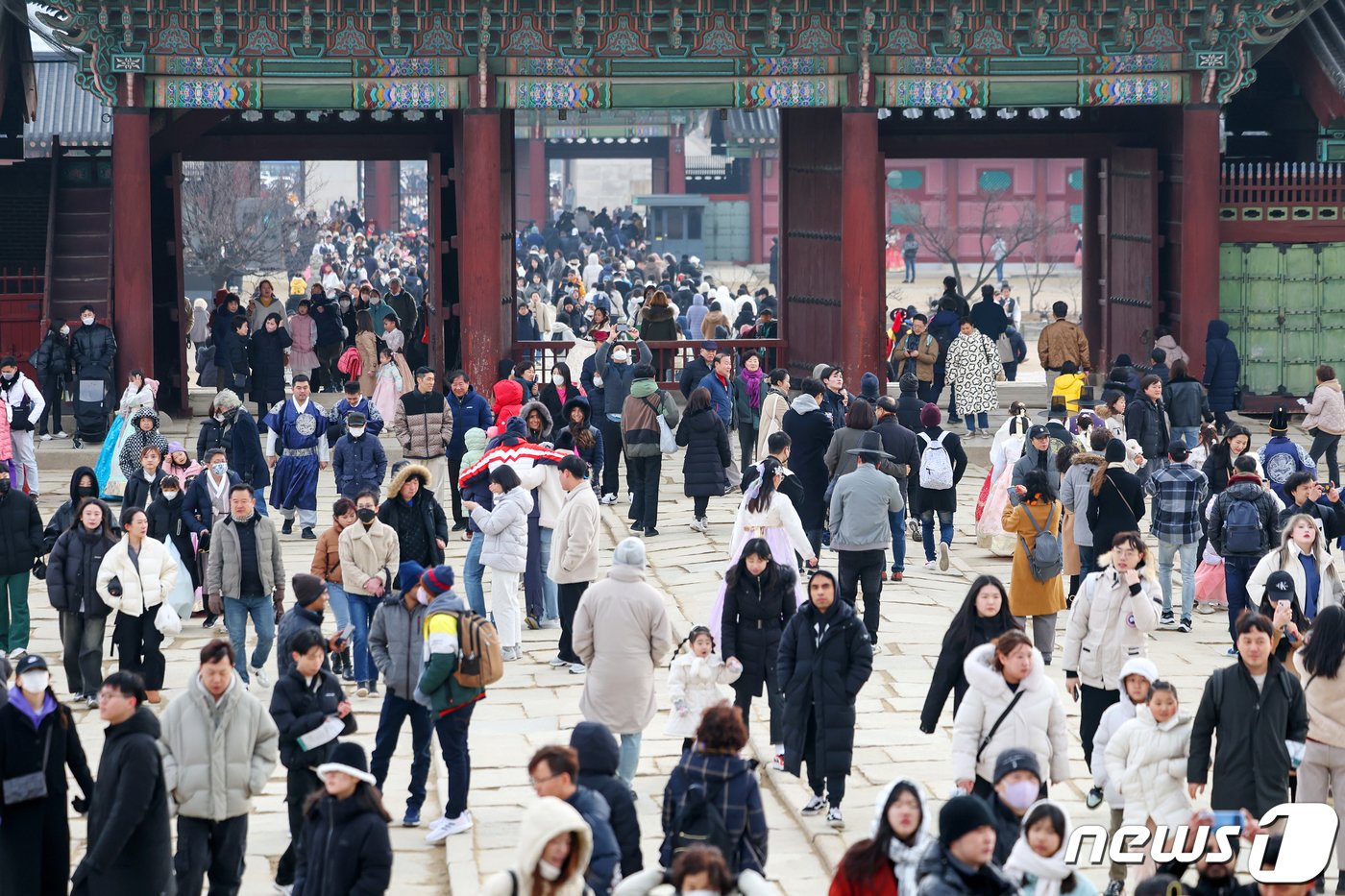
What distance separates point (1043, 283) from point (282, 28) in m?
33.1

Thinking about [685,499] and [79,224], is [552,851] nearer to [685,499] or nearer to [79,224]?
[685,499]

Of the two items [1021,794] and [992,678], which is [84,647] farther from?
[1021,794]

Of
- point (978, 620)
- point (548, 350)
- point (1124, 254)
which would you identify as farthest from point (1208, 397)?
point (978, 620)

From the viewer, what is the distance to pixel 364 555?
1250 cm

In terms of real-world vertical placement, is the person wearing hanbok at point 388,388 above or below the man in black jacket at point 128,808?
above

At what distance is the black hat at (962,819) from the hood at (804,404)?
8.71m

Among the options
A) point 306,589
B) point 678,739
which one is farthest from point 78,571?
point 678,739

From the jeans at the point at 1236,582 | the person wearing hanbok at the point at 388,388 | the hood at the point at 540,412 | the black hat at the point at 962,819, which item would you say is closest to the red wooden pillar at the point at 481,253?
the person wearing hanbok at the point at 388,388

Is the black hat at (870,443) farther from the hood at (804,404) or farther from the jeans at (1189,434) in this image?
the jeans at (1189,434)

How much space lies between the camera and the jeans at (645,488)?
677 inches

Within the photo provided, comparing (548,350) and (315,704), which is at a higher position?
(548,350)

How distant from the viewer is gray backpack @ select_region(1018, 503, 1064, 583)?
41.0 feet

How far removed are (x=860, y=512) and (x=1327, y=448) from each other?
7.44 metres

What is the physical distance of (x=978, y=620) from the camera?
34.0 ft
